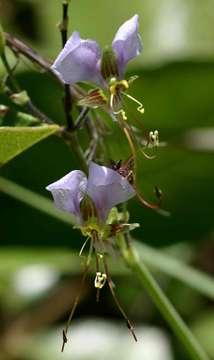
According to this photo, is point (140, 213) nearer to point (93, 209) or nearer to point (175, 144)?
point (175, 144)

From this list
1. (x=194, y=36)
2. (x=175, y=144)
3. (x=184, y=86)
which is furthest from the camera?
(x=194, y=36)

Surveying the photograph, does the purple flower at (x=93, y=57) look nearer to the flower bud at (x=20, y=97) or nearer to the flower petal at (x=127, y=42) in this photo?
the flower petal at (x=127, y=42)

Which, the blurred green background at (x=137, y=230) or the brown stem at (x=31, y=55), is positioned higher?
the brown stem at (x=31, y=55)

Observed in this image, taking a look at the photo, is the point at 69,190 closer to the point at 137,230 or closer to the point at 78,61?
the point at 78,61

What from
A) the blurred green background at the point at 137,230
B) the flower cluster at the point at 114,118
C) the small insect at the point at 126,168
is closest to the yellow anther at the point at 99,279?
the flower cluster at the point at 114,118

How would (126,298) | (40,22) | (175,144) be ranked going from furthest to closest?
(40,22) → (126,298) → (175,144)

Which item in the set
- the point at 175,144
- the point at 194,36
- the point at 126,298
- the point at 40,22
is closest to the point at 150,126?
the point at 175,144

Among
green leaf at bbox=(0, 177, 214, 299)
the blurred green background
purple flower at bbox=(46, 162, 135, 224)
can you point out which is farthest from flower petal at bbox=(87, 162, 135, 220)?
the blurred green background
